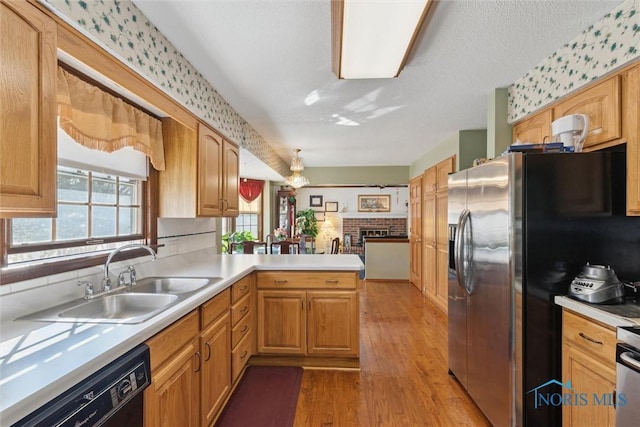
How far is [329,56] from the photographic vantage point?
1929 millimetres

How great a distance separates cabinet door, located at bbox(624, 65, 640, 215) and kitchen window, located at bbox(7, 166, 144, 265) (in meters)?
2.92

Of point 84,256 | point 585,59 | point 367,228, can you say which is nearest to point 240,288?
point 84,256

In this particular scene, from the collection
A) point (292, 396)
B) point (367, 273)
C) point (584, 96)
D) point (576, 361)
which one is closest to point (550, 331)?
point (576, 361)

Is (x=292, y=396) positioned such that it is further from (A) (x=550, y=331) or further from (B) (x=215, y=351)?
(A) (x=550, y=331)

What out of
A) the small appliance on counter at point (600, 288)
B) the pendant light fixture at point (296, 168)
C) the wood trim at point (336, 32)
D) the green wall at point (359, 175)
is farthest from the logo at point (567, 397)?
the green wall at point (359, 175)

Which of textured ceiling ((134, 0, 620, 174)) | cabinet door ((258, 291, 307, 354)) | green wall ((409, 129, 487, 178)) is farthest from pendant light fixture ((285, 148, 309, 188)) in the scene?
cabinet door ((258, 291, 307, 354))

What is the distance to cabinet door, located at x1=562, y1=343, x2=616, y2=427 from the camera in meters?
1.28

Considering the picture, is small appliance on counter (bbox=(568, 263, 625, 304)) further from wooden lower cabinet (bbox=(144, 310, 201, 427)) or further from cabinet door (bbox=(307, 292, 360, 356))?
wooden lower cabinet (bbox=(144, 310, 201, 427))

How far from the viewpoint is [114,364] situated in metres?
0.94

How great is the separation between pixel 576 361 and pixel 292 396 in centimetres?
173

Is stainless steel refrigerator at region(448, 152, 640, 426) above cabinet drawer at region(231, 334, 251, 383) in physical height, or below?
above

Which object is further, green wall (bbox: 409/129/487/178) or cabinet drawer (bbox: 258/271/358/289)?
green wall (bbox: 409/129/487/178)

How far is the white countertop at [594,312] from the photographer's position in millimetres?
1202

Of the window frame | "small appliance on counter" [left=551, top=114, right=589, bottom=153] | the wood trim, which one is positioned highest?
the wood trim
